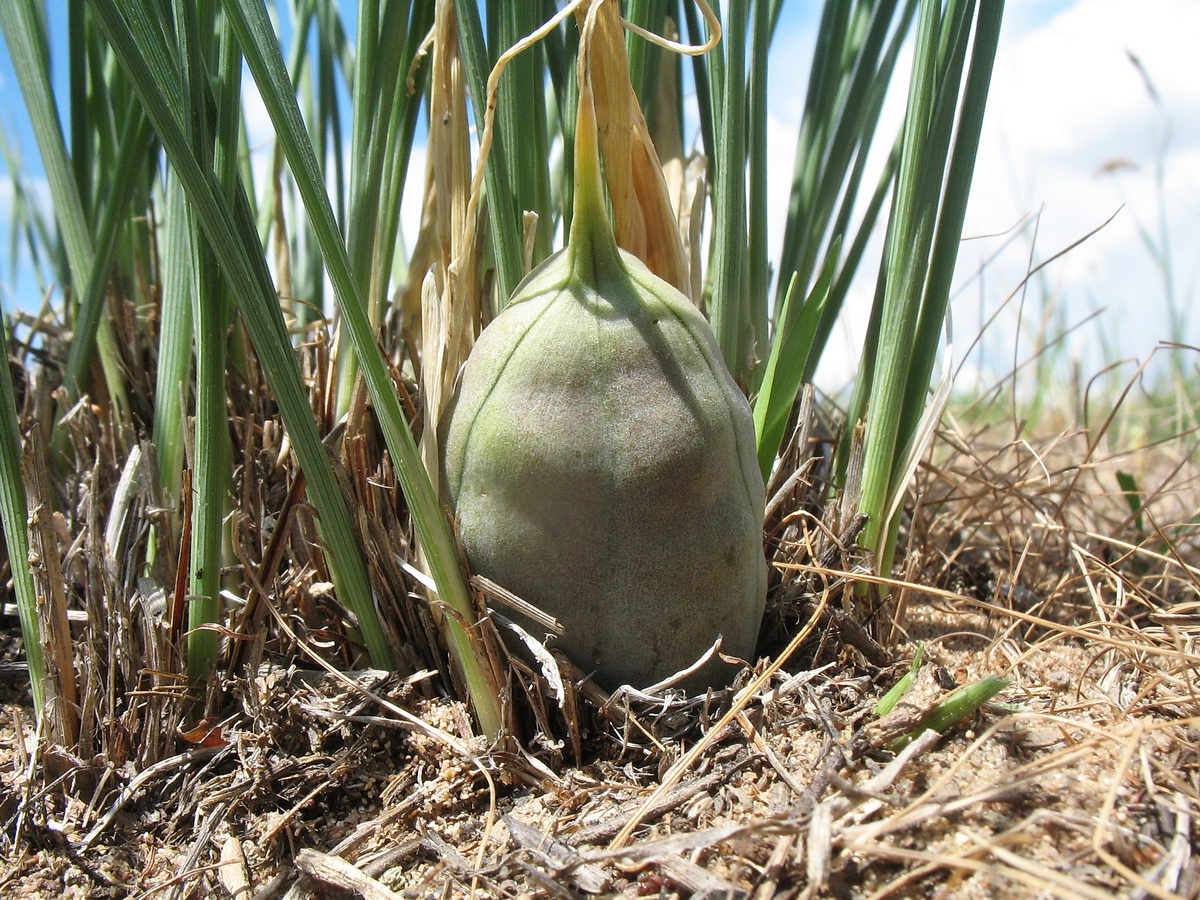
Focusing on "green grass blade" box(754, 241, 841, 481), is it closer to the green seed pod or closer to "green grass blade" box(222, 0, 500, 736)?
the green seed pod

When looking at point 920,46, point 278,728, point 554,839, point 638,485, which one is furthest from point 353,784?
point 920,46

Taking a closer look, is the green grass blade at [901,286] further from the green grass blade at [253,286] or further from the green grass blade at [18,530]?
the green grass blade at [18,530]

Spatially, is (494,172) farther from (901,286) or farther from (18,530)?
(18,530)

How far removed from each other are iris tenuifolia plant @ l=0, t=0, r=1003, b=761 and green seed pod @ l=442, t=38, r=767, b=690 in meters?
0.06

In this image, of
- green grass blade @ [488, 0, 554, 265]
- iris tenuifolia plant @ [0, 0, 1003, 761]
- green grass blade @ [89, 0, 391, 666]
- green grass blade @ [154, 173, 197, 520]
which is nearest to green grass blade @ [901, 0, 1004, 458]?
iris tenuifolia plant @ [0, 0, 1003, 761]

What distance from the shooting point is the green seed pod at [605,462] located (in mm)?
633

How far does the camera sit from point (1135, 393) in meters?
2.85

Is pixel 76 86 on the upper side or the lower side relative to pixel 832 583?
upper

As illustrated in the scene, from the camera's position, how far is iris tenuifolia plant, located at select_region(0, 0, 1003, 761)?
0.66 metres

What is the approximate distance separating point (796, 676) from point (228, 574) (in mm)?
507

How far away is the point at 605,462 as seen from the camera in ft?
2.08

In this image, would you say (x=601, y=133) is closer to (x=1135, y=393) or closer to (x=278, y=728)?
(x=278, y=728)

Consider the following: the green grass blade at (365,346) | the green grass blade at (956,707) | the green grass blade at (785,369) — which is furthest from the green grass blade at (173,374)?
the green grass blade at (956,707)

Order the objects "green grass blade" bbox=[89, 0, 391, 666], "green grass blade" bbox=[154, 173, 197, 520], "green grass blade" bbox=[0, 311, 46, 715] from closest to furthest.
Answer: "green grass blade" bbox=[89, 0, 391, 666]
"green grass blade" bbox=[0, 311, 46, 715]
"green grass blade" bbox=[154, 173, 197, 520]
